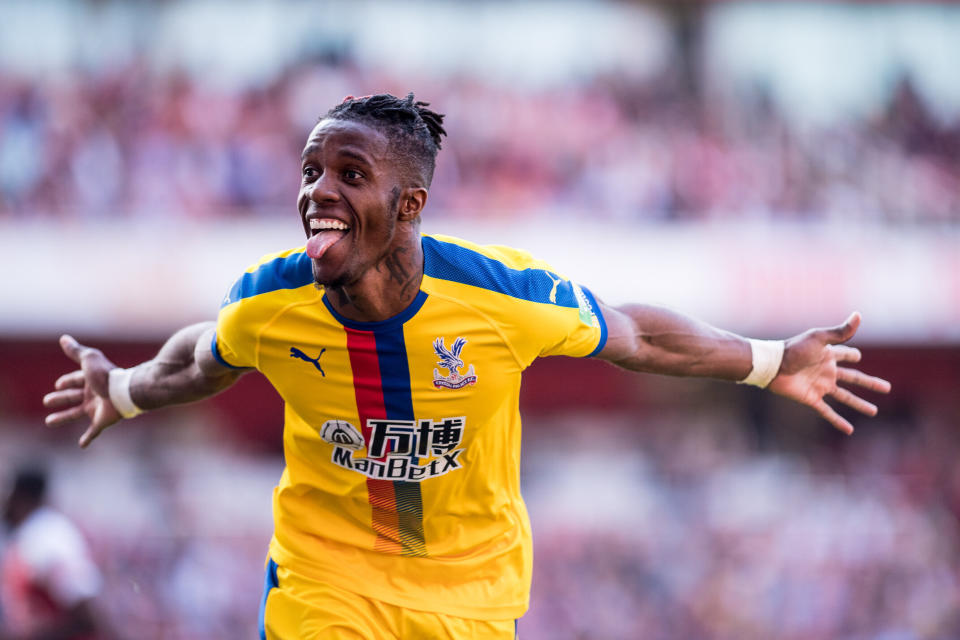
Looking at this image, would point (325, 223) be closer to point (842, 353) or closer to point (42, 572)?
point (842, 353)

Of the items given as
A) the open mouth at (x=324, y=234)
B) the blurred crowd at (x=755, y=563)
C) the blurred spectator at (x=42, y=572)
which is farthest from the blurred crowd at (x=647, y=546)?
the open mouth at (x=324, y=234)

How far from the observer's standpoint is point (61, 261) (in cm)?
1245

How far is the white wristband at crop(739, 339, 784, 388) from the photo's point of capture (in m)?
4.41

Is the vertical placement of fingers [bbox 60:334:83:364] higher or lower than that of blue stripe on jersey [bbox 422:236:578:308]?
lower

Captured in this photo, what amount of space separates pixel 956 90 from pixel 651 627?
8940mm

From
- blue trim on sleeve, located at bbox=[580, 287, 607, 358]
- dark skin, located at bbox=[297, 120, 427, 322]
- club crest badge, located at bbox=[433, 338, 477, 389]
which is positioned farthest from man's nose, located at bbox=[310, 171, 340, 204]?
blue trim on sleeve, located at bbox=[580, 287, 607, 358]

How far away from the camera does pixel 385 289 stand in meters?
3.84

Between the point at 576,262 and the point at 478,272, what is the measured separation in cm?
905

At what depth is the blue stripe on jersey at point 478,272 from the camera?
12.8ft

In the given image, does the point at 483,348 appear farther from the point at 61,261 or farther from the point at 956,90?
the point at 956,90

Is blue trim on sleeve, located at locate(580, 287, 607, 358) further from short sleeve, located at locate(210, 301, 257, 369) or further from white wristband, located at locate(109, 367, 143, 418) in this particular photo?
white wristband, located at locate(109, 367, 143, 418)

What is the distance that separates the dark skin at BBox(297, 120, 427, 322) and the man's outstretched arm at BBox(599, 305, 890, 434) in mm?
830

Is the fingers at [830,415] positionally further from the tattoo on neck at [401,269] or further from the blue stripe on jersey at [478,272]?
the tattoo on neck at [401,269]

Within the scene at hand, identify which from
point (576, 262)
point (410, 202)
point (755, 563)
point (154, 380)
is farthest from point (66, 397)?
point (755, 563)
